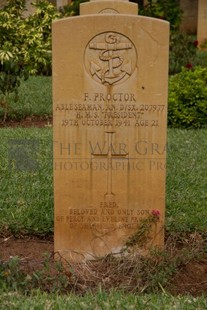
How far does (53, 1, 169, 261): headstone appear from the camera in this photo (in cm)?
A: 404

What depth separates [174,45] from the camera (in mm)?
14898

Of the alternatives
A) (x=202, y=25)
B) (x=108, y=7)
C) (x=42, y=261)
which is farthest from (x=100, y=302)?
(x=202, y=25)

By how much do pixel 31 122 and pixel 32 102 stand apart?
3.29 feet

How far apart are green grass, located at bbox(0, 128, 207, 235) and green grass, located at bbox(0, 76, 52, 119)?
193 centimetres

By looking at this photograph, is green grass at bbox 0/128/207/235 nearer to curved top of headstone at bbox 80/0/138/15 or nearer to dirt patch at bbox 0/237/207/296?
dirt patch at bbox 0/237/207/296

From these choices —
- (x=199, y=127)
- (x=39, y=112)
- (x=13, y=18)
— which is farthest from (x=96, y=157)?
(x=13, y=18)

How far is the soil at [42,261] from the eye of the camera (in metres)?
4.04

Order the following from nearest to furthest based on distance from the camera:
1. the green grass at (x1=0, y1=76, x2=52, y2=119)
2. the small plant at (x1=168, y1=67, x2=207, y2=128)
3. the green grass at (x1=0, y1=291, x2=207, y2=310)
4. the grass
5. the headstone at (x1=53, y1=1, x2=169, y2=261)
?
the green grass at (x1=0, y1=291, x2=207, y2=310), the grass, the headstone at (x1=53, y1=1, x2=169, y2=261), the small plant at (x1=168, y1=67, x2=207, y2=128), the green grass at (x1=0, y1=76, x2=52, y2=119)

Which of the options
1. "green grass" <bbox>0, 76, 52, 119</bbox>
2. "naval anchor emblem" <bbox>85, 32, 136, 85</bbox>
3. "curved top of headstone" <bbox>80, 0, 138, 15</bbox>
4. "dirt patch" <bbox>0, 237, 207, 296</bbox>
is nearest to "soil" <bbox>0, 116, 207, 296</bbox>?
"dirt patch" <bbox>0, 237, 207, 296</bbox>

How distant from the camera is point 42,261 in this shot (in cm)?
423

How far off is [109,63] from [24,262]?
1.47m

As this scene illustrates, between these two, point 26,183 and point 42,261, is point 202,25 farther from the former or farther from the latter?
point 42,261

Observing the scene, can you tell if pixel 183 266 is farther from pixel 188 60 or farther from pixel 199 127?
pixel 188 60

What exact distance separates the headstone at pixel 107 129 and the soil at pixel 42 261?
22 centimetres
